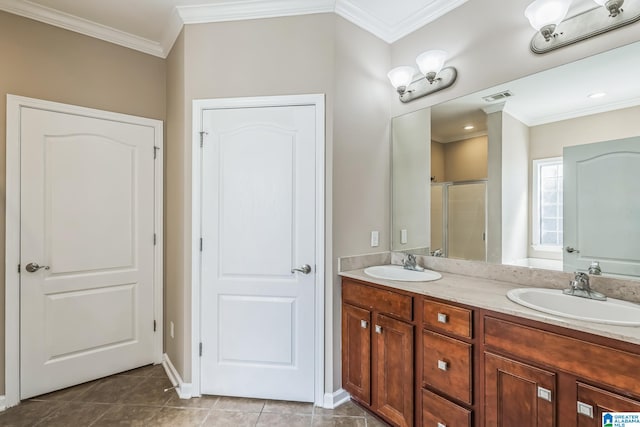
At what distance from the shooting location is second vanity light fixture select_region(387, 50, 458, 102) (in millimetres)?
1974

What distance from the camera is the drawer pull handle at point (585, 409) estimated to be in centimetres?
104

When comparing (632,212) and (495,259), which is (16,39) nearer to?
(495,259)

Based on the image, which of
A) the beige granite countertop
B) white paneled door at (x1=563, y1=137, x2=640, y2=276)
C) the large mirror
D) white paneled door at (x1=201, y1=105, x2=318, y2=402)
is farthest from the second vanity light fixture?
the beige granite countertop

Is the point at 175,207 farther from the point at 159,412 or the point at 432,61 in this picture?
the point at 432,61

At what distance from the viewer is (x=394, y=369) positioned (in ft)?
5.61

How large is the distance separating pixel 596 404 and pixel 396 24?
2.47 metres

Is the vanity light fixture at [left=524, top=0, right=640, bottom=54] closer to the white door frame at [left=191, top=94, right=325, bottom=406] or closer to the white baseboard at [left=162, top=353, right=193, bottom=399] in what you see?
the white door frame at [left=191, top=94, right=325, bottom=406]

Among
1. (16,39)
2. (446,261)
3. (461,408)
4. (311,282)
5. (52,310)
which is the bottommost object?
(461,408)

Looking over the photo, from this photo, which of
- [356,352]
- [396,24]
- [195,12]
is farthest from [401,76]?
[356,352]

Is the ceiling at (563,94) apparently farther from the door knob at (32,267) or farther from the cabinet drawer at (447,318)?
the door knob at (32,267)

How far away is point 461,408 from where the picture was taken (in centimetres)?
139

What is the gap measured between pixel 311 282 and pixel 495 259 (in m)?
1.17

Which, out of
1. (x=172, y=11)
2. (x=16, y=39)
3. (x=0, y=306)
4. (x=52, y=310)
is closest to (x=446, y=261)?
(x=172, y=11)

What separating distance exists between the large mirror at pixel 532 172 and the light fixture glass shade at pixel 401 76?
0.22m
